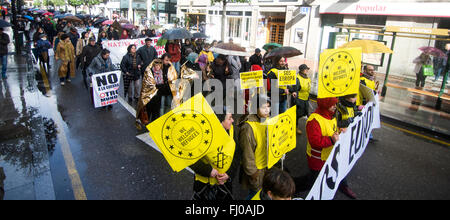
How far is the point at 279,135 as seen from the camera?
11.5 ft

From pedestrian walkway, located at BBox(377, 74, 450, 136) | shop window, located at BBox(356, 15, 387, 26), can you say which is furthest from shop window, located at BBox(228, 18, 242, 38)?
pedestrian walkway, located at BBox(377, 74, 450, 136)

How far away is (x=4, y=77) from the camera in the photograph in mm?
11289

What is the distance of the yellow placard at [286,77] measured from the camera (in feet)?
20.3

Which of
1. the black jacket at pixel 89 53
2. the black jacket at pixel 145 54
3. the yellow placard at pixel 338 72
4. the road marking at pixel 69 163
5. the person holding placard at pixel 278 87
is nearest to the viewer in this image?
the yellow placard at pixel 338 72

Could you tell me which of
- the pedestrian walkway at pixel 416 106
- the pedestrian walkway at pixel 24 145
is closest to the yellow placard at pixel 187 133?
the pedestrian walkway at pixel 24 145

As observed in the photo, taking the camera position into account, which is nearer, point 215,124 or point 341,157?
point 215,124

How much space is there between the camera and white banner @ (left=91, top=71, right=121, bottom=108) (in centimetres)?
799

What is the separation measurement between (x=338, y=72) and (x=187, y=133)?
2.54 meters

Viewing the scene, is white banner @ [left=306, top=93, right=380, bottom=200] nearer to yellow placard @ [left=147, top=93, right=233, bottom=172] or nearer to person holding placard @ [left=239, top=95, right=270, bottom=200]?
person holding placard @ [left=239, top=95, right=270, bottom=200]

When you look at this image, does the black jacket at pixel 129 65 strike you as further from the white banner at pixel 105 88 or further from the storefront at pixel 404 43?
the storefront at pixel 404 43

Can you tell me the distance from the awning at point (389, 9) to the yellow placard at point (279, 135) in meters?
14.6

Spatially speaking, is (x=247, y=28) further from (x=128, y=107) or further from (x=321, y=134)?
(x=321, y=134)

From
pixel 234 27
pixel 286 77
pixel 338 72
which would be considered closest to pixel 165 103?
pixel 286 77

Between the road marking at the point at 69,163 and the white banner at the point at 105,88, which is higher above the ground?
the white banner at the point at 105,88
